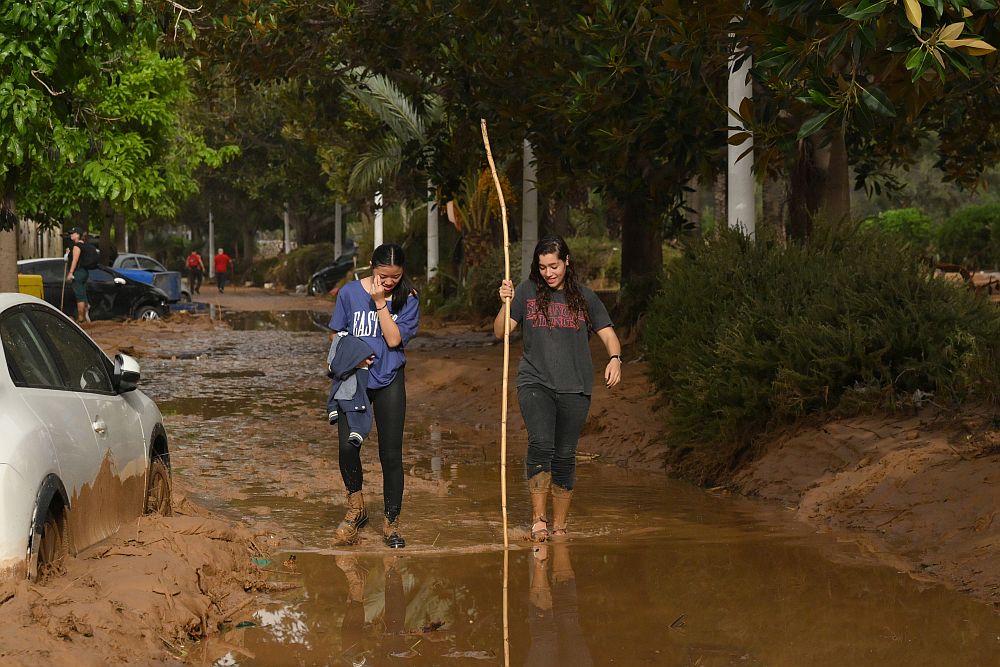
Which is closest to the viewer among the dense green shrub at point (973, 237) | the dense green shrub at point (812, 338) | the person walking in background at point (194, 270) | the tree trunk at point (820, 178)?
the dense green shrub at point (812, 338)

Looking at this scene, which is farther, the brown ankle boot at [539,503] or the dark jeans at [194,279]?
the dark jeans at [194,279]

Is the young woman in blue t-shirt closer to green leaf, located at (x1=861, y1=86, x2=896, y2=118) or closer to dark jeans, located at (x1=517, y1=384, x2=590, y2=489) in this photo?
dark jeans, located at (x1=517, y1=384, x2=590, y2=489)

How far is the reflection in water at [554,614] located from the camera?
19.4 feet

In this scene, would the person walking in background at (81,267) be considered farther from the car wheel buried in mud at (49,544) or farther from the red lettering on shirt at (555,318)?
the car wheel buried in mud at (49,544)

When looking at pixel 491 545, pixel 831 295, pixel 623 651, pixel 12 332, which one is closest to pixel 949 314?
pixel 831 295

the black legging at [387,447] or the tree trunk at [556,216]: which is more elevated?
the tree trunk at [556,216]

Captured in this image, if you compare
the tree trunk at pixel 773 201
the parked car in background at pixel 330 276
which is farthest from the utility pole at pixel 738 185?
the parked car in background at pixel 330 276

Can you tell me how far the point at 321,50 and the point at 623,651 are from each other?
47.9 feet

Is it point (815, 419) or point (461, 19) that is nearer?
point (815, 419)

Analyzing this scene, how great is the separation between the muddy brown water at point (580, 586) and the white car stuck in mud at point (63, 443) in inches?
32.4

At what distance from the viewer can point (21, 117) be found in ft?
34.3

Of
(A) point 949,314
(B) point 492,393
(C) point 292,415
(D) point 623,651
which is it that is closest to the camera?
(D) point 623,651

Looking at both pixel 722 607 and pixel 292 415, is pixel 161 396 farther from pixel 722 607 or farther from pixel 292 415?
pixel 722 607

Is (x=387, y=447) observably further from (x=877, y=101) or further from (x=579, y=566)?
(x=877, y=101)
